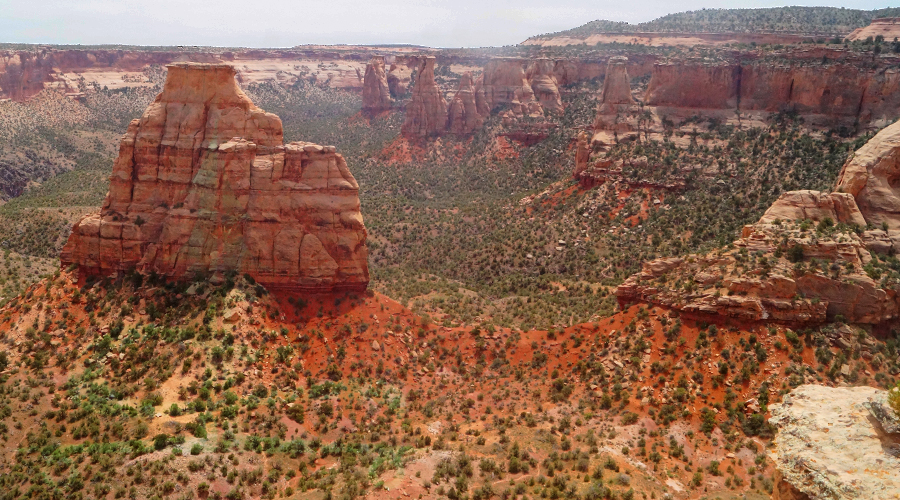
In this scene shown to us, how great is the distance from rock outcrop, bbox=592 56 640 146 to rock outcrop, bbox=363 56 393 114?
6696cm

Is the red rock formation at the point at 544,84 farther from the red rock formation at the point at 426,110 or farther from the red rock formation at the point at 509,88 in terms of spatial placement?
the red rock formation at the point at 426,110

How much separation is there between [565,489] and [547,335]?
49.0 ft

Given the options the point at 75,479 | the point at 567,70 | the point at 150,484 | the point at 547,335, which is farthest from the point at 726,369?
the point at 567,70

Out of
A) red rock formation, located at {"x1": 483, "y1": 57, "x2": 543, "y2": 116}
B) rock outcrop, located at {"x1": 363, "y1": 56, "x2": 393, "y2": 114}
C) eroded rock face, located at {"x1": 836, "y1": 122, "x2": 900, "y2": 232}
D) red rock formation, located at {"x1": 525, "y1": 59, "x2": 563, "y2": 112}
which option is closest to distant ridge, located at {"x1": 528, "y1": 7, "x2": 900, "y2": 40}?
red rock formation, located at {"x1": 525, "y1": 59, "x2": 563, "y2": 112}

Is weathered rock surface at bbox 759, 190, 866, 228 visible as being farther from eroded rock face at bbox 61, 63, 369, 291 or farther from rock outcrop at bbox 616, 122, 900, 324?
eroded rock face at bbox 61, 63, 369, 291

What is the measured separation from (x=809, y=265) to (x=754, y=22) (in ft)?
373

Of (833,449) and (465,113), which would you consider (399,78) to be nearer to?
(465,113)

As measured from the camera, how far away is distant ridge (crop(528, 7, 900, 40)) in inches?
4550

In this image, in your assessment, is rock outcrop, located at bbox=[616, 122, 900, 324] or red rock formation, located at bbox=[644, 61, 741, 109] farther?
red rock formation, located at bbox=[644, 61, 741, 109]

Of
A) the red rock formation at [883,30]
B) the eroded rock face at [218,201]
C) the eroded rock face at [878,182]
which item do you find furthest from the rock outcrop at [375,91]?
the eroded rock face at [878,182]

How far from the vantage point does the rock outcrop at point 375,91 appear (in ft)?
435

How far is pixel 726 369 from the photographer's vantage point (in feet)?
103

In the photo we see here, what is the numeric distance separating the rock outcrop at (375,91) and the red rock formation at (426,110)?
25.1 meters

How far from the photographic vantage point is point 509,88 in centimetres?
10662
